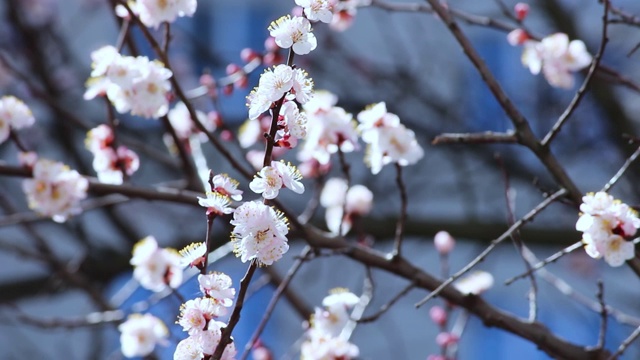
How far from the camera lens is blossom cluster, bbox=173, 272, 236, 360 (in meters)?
1.10

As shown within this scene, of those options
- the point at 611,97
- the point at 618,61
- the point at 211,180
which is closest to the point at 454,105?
the point at 618,61

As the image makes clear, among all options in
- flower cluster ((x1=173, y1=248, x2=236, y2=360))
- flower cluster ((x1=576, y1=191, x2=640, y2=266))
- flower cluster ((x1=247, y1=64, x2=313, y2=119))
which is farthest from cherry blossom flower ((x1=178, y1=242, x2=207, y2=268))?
flower cluster ((x1=576, y1=191, x2=640, y2=266))

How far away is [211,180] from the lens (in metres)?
1.12

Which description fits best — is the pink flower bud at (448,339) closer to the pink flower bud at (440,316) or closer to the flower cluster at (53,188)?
the pink flower bud at (440,316)

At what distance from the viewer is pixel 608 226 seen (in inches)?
51.2

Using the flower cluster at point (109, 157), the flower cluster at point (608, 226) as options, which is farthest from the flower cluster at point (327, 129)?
the flower cluster at point (608, 226)

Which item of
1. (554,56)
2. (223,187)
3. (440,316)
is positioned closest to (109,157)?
(223,187)

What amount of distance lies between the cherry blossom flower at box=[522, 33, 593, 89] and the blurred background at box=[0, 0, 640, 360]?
56 centimetres

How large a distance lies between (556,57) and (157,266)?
972 millimetres

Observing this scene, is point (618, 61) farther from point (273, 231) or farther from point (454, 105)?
point (273, 231)

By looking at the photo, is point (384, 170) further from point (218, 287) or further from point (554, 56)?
point (218, 287)

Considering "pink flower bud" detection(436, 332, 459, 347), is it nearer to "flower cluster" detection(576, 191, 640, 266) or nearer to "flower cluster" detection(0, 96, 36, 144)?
"flower cluster" detection(576, 191, 640, 266)

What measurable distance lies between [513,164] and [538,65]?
1.41 meters

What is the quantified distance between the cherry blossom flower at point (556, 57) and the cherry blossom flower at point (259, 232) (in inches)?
44.8
